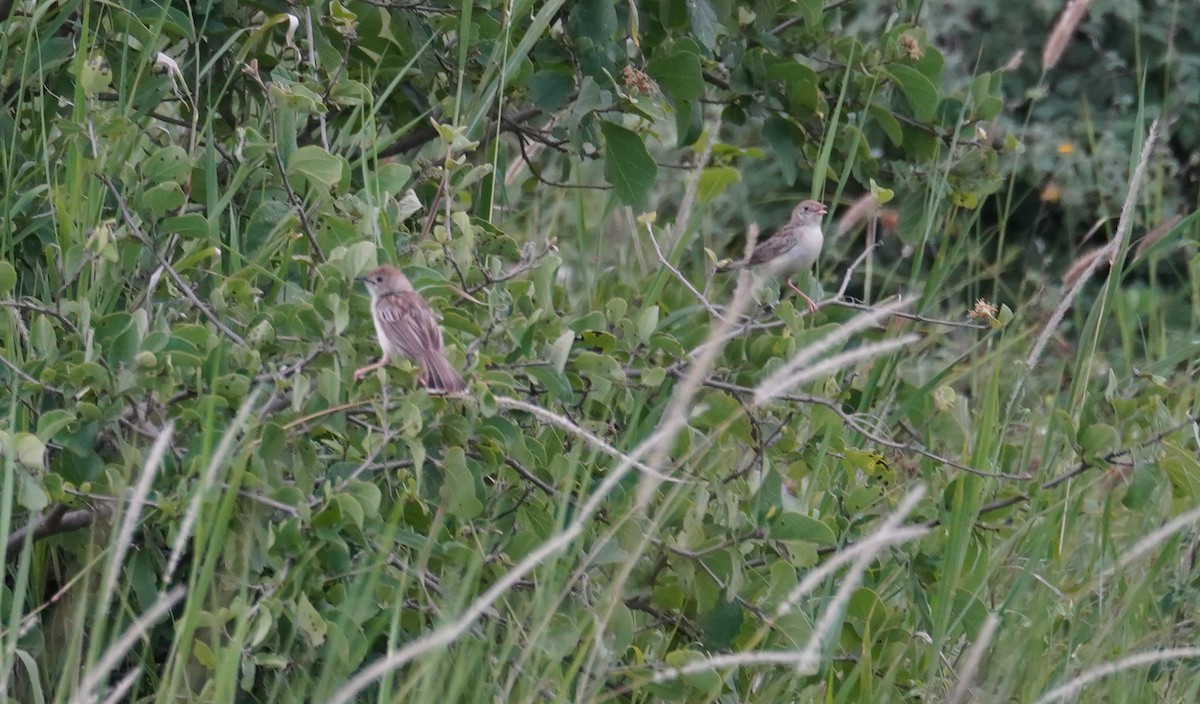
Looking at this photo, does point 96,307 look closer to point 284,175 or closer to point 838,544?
point 284,175

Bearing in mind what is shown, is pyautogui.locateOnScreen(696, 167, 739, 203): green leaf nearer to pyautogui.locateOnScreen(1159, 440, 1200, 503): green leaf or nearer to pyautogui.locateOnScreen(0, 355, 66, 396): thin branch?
pyautogui.locateOnScreen(1159, 440, 1200, 503): green leaf

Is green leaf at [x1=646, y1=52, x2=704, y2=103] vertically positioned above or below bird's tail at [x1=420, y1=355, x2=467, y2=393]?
above

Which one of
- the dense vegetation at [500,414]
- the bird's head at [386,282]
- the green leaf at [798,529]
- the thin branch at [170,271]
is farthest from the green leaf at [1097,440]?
the thin branch at [170,271]

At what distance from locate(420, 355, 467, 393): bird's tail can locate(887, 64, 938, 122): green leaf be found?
75.0 inches

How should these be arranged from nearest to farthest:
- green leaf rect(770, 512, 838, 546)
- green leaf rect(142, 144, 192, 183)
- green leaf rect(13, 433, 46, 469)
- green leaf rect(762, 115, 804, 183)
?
green leaf rect(13, 433, 46, 469)
green leaf rect(142, 144, 192, 183)
green leaf rect(770, 512, 838, 546)
green leaf rect(762, 115, 804, 183)

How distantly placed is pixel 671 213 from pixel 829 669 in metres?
6.23

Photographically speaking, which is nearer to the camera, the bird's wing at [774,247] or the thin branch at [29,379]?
the thin branch at [29,379]

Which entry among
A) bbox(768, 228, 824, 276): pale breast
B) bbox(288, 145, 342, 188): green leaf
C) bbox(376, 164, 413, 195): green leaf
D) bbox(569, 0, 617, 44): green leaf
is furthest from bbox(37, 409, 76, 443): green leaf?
bbox(768, 228, 824, 276): pale breast

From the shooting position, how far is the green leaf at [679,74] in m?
4.40

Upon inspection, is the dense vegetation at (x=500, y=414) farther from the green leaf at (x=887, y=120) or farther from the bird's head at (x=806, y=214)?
the bird's head at (x=806, y=214)

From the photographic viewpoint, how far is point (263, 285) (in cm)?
405

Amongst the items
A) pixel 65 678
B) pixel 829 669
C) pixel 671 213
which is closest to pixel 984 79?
pixel 829 669

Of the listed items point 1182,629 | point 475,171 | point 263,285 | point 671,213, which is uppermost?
point 475,171

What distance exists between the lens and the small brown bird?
3.29m
